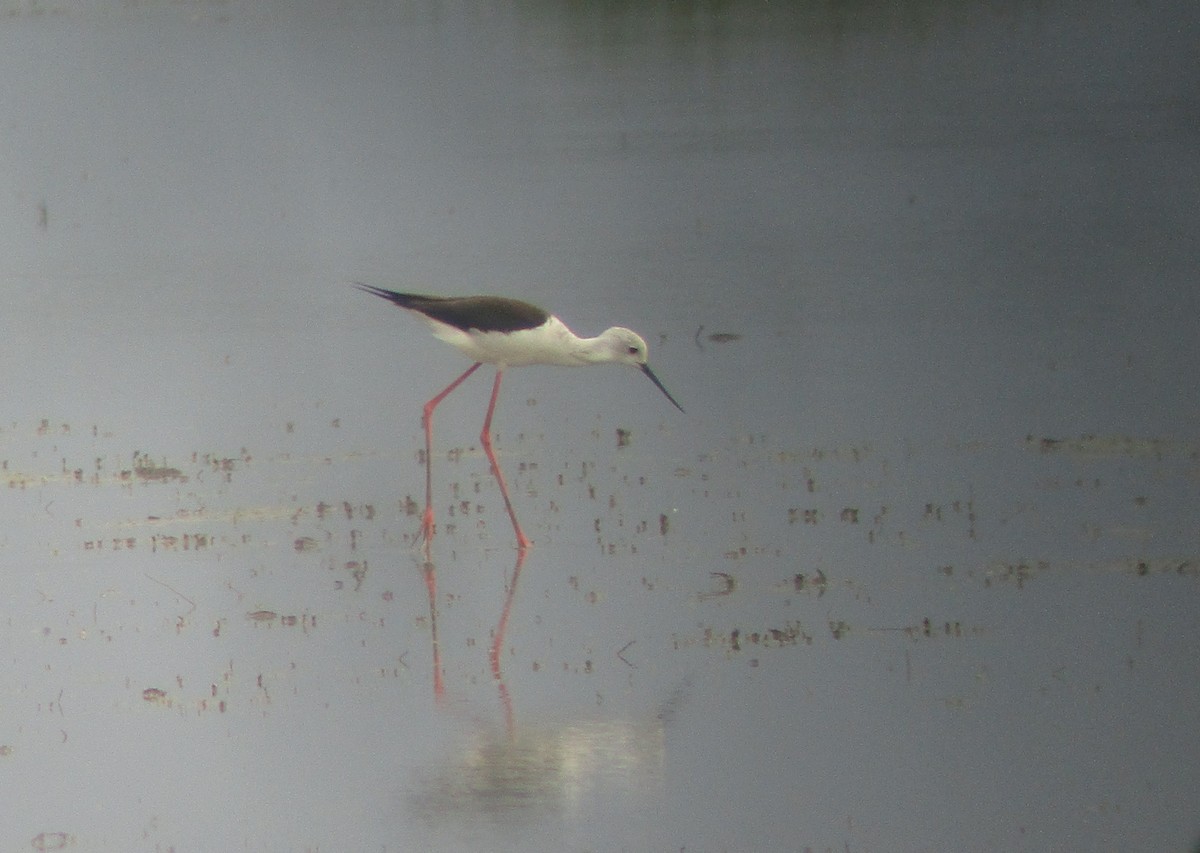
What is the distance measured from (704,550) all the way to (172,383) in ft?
19.6

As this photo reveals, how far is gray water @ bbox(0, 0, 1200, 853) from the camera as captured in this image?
629cm

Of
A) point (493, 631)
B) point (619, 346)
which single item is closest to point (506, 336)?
point (619, 346)

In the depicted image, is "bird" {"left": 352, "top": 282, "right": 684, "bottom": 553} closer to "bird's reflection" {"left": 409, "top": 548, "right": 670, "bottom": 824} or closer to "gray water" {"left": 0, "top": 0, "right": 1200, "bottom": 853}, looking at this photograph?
"gray water" {"left": 0, "top": 0, "right": 1200, "bottom": 853}

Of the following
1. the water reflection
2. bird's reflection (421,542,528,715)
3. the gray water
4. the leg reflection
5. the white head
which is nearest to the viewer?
the water reflection

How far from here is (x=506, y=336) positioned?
1011cm

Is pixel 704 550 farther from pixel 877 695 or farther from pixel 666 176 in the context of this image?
pixel 666 176

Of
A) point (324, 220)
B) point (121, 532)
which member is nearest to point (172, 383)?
point (121, 532)

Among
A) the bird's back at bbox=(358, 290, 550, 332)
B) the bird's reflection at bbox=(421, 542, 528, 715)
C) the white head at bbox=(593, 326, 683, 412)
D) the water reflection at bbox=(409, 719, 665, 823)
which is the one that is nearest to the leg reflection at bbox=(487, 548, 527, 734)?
the bird's reflection at bbox=(421, 542, 528, 715)

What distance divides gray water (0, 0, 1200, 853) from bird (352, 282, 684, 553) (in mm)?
594

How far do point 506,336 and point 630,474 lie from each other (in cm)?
96

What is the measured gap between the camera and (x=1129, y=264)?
1576cm

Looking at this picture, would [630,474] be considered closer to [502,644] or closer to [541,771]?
[502,644]

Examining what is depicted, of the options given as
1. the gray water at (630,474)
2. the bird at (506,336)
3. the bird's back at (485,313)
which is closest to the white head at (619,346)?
the bird at (506,336)

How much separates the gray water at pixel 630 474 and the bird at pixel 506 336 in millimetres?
594
